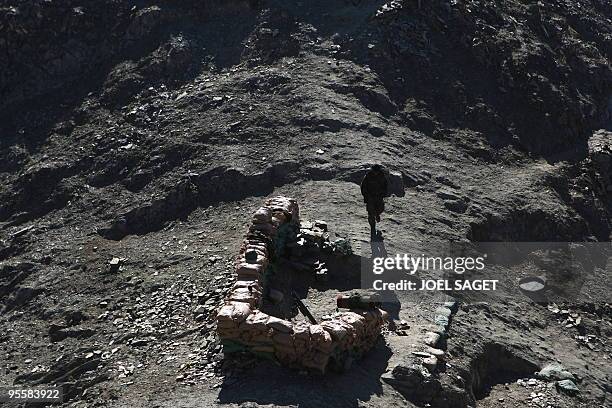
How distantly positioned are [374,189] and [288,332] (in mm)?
5390

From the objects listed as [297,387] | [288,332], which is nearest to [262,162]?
[288,332]

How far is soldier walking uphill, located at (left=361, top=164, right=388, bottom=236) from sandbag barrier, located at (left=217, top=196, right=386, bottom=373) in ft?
11.9

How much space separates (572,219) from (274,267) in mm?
9778

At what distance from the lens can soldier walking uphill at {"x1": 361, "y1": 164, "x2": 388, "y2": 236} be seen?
47.0 feet

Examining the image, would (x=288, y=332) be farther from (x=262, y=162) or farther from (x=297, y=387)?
(x=262, y=162)

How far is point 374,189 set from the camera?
14.5 metres

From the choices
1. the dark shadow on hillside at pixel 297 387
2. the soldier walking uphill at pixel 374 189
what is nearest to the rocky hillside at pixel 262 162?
the dark shadow on hillside at pixel 297 387

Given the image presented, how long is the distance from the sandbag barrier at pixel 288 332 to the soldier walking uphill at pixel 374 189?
3627 millimetres

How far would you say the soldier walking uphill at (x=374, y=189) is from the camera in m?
14.3

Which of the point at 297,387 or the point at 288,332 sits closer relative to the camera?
the point at 297,387

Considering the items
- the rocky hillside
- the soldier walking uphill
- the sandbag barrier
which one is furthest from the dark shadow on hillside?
the soldier walking uphill

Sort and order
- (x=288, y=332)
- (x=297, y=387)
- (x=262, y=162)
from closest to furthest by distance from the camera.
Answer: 1. (x=297, y=387)
2. (x=288, y=332)
3. (x=262, y=162)

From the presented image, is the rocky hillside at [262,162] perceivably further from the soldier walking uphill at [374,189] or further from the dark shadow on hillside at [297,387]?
the soldier walking uphill at [374,189]

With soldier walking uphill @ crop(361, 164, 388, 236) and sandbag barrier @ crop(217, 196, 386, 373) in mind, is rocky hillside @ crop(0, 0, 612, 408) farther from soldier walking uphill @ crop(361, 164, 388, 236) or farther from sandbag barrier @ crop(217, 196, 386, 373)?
soldier walking uphill @ crop(361, 164, 388, 236)
